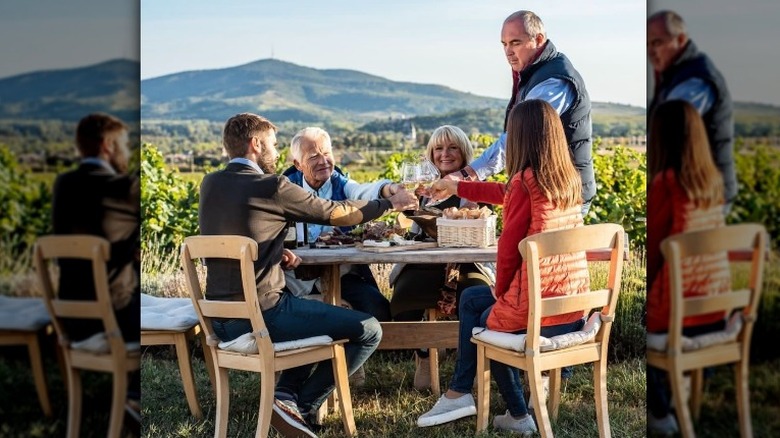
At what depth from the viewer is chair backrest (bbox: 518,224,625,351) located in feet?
11.0

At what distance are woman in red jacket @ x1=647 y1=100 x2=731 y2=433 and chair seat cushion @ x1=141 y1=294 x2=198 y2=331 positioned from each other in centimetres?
306

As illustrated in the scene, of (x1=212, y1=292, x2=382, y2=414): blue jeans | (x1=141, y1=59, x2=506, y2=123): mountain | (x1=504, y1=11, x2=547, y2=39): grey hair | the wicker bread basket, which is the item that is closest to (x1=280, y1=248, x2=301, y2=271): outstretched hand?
(x1=212, y1=292, x2=382, y2=414): blue jeans

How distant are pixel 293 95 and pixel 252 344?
18.1m

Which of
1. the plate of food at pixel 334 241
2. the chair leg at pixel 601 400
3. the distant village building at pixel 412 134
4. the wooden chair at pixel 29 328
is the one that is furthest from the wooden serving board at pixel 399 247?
the distant village building at pixel 412 134

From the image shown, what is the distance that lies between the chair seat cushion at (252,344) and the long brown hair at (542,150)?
→ 2.98ft

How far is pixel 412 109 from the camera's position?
68.1 ft

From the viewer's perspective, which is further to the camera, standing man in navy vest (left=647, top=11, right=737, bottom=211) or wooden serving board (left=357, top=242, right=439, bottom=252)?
wooden serving board (left=357, top=242, right=439, bottom=252)

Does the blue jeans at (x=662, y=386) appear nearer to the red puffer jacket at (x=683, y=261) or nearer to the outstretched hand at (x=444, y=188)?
the red puffer jacket at (x=683, y=261)

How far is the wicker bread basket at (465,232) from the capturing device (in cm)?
411

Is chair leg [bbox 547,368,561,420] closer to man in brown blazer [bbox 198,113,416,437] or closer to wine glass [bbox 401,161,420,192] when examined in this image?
man in brown blazer [bbox 198,113,416,437]

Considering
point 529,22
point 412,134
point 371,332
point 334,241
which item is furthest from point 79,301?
point 412,134

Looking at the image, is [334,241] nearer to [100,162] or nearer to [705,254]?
[100,162]

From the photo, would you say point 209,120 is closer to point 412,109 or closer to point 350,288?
point 412,109

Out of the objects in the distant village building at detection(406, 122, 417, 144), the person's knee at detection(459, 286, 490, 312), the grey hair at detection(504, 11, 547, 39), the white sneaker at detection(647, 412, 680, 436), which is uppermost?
the distant village building at detection(406, 122, 417, 144)
